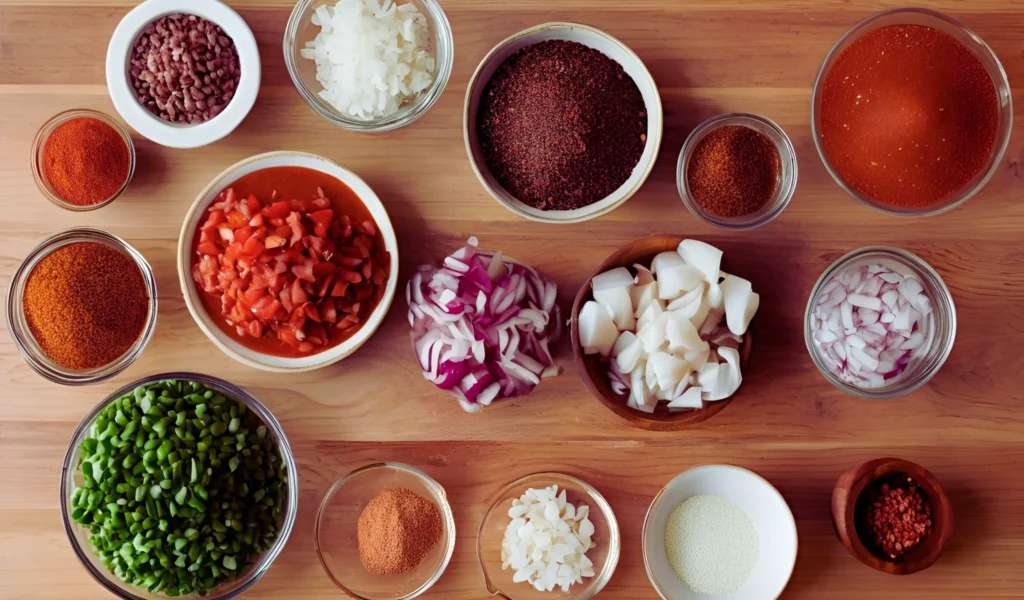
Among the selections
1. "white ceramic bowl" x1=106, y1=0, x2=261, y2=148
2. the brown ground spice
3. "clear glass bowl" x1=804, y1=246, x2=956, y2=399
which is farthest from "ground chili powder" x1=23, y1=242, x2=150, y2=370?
"clear glass bowl" x1=804, y1=246, x2=956, y2=399

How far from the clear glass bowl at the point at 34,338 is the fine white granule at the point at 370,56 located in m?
0.62

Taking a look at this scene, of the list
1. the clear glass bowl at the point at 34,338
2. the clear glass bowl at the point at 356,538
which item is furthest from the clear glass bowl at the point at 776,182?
the clear glass bowl at the point at 34,338

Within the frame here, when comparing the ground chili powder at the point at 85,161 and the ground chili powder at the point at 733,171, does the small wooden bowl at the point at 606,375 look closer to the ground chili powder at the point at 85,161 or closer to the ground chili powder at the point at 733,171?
the ground chili powder at the point at 733,171

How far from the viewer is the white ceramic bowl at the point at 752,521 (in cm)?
172

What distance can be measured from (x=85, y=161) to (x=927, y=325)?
2.01 meters

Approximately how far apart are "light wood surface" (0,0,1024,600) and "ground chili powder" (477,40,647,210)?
0.12 meters

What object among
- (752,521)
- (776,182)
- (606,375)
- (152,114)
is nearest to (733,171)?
(776,182)

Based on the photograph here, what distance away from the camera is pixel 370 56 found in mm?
1662

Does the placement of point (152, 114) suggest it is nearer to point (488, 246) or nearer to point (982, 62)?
point (488, 246)

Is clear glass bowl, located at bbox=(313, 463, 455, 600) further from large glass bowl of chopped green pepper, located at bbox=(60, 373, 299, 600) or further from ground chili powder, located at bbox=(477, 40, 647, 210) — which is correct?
ground chili powder, located at bbox=(477, 40, 647, 210)

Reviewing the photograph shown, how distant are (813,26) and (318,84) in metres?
1.22

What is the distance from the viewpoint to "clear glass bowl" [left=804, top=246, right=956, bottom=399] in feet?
5.58

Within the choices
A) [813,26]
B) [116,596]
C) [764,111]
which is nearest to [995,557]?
[764,111]

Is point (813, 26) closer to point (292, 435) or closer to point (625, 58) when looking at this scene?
point (625, 58)
